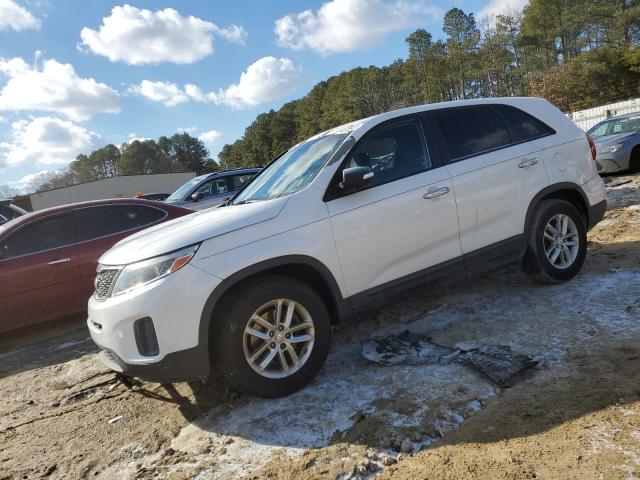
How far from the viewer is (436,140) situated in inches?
156

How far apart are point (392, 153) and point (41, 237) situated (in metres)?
4.50

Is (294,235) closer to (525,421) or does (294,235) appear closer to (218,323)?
(218,323)

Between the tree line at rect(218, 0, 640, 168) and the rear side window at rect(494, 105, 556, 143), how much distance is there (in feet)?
124

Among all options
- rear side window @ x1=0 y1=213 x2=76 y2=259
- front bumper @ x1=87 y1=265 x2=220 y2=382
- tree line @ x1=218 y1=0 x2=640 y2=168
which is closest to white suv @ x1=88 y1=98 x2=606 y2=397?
front bumper @ x1=87 y1=265 x2=220 y2=382

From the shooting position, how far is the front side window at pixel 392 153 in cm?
367

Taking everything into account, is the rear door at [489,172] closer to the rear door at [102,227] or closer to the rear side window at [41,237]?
the rear door at [102,227]

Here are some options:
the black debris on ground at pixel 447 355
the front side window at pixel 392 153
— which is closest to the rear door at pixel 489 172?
the front side window at pixel 392 153

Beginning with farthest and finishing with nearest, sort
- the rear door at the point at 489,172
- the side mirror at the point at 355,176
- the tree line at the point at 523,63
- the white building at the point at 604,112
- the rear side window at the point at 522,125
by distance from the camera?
the tree line at the point at 523,63, the white building at the point at 604,112, the rear side window at the point at 522,125, the rear door at the point at 489,172, the side mirror at the point at 355,176

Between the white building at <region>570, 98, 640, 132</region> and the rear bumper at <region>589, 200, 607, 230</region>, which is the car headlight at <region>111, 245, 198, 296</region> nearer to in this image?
the rear bumper at <region>589, 200, 607, 230</region>

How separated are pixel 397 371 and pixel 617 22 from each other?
50306mm

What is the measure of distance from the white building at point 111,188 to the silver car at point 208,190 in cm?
3801

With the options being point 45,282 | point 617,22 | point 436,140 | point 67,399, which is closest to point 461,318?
point 436,140

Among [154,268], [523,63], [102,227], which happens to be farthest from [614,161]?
[523,63]

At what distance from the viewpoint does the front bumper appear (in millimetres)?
2838
